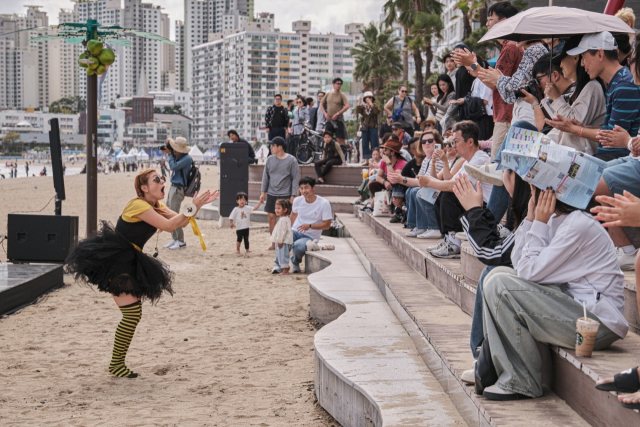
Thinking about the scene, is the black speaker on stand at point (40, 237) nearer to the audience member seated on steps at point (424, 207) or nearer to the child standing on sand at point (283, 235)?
the child standing on sand at point (283, 235)

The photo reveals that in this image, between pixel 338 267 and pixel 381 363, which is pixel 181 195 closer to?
pixel 338 267

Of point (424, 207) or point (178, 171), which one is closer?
point (424, 207)

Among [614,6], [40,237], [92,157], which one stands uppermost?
[614,6]

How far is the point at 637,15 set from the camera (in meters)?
13.9

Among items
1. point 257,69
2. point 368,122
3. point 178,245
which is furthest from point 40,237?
point 257,69

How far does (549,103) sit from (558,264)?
7.43 feet

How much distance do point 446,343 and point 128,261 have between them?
107 inches

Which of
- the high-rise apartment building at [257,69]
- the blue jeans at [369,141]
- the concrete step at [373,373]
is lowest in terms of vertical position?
the concrete step at [373,373]

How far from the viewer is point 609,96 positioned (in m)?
4.64

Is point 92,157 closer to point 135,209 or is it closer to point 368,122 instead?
point 135,209

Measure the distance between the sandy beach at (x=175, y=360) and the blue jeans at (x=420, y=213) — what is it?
165 centimetres

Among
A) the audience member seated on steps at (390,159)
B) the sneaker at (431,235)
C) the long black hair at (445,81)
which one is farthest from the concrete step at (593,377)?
the long black hair at (445,81)

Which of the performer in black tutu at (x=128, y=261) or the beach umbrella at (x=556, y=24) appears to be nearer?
the beach umbrella at (x=556, y=24)

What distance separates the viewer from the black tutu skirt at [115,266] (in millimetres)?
5477
